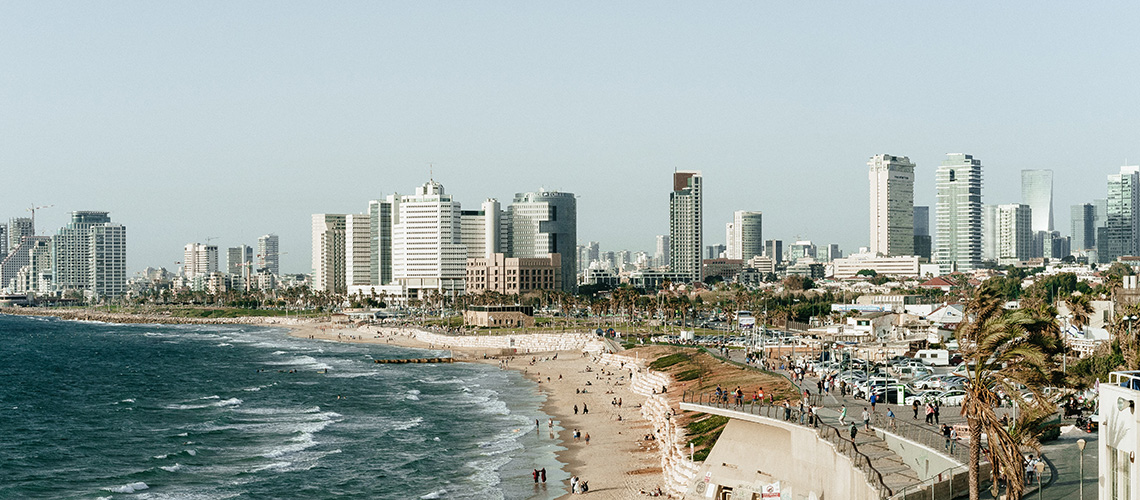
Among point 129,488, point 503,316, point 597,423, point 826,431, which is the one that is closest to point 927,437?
point 826,431

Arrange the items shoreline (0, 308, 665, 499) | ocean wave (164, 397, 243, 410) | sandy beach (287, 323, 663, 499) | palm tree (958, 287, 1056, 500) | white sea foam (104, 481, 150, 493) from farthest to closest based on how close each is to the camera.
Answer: ocean wave (164, 397, 243, 410) < shoreline (0, 308, 665, 499) < sandy beach (287, 323, 663, 499) < white sea foam (104, 481, 150, 493) < palm tree (958, 287, 1056, 500)

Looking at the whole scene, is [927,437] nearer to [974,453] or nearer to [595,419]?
[974,453]

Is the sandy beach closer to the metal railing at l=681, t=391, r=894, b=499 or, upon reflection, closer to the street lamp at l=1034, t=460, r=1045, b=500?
the metal railing at l=681, t=391, r=894, b=499

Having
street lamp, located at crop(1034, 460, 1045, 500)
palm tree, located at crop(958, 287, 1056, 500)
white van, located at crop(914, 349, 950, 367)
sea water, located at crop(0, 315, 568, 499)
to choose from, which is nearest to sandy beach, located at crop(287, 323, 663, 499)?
sea water, located at crop(0, 315, 568, 499)

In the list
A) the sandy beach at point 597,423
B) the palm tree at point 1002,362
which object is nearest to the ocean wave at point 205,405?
the sandy beach at point 597,423

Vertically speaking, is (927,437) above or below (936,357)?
above

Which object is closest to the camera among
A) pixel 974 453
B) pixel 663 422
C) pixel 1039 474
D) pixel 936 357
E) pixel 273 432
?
pixel 974 453
